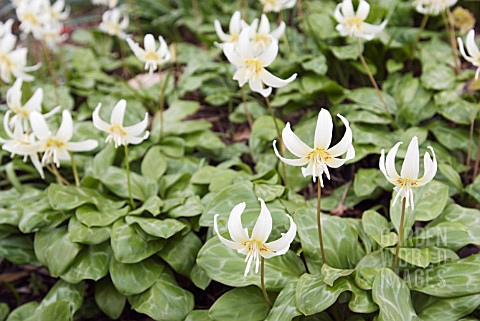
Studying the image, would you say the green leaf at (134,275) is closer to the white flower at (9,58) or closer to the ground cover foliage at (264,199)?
the ground cover foliage at (264,199)

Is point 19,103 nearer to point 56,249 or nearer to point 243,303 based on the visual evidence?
point 56,249

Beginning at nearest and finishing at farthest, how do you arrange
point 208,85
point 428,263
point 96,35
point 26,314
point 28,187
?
point 428,263, point 26,314, point 28,187, point 208,85, point 96,35

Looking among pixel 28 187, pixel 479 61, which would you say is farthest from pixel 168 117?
pixel 479 61

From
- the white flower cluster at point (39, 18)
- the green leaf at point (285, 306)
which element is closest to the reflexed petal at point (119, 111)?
the green leaf at point (285, 306)


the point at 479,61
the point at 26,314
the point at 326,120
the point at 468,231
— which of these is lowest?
the point at 26,314

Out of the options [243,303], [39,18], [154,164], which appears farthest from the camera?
[39,18]

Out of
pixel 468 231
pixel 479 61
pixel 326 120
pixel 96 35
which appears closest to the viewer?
pixel 326 120

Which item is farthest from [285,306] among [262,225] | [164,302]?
[164,302]

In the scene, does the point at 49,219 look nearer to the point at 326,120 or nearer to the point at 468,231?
the point at 326,120
